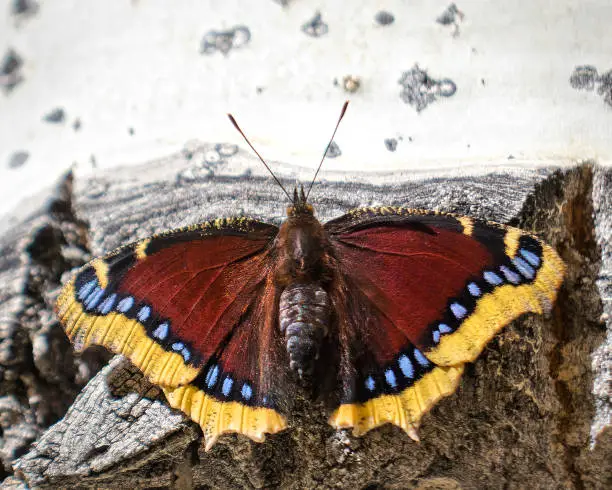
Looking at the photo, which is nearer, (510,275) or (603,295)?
(510,275)

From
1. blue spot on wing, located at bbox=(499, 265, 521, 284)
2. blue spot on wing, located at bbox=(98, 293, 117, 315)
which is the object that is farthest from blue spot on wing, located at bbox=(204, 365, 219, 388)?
blue spot on wing, located at bbox=(499, 265, 521, 284)

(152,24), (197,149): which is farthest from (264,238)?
(152,24)

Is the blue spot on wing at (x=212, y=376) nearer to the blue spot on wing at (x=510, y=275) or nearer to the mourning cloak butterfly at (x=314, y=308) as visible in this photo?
the mourning cloak butterfly at (x=314, y=308)

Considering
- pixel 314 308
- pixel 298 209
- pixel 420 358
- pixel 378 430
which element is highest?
pixel 298 209

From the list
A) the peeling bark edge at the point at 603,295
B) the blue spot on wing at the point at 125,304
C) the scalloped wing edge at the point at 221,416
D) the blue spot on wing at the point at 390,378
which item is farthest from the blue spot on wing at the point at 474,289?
the blue spot on wing at the point at 125,304

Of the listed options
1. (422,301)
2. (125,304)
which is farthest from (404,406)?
(125,304)

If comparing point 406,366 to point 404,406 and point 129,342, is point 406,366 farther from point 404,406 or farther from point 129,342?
point 129,342

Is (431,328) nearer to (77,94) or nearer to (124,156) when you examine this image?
(124,156)
